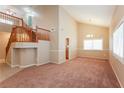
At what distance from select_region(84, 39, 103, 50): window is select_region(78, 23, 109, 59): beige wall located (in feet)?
0.91

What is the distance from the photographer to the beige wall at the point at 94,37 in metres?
9.39

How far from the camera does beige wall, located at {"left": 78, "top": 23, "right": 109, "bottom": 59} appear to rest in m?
9.39

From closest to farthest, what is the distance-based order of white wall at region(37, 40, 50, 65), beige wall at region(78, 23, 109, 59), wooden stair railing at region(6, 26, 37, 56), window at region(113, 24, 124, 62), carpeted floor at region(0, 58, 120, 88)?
window at region(113, 24, 124, 62) < carpeted floor at region(0, 58, 120, 88) < wooden stair railing at region(6, 26, 37, 56) < white wall at region(37, 40, 50, 65) < beige wall at region(78, 23, 109, 59)

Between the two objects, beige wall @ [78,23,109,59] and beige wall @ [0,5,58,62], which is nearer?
beige wall @ [0,5,58,62]

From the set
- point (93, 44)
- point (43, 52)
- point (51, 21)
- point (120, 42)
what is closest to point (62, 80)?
point (120, 42)

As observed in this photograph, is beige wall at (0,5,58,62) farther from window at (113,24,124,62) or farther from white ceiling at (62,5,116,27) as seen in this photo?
window at (113,24,124,62)

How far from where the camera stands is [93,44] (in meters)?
9.98

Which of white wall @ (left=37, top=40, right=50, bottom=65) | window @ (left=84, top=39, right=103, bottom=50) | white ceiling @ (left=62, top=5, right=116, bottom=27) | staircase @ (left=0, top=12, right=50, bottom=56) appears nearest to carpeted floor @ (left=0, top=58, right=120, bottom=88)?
white wall @ (left=37, top=40, right=50, bottom=65)

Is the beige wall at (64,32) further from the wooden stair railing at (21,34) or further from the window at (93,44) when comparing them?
the wooden stair railing at (21,34)

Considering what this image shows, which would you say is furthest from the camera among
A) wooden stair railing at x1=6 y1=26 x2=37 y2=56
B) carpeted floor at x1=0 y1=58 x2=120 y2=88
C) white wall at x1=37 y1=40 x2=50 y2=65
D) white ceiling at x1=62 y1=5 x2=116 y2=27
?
white wall at x1=37 y1=40 x2=50 y2=65

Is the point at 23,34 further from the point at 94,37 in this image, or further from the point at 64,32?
the point at 94,37

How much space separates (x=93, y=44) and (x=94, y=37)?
64 cm

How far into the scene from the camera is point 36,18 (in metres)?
8.16
